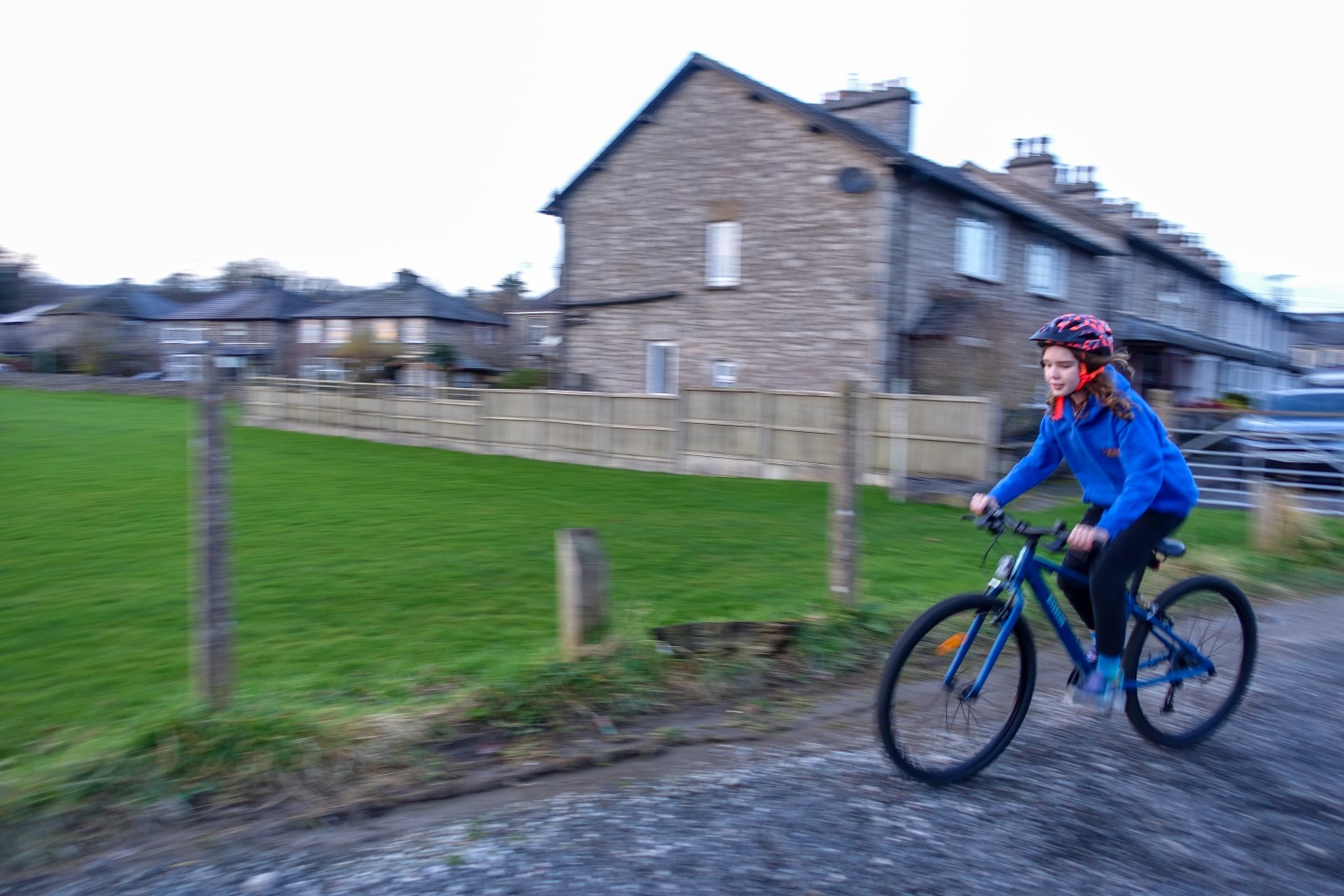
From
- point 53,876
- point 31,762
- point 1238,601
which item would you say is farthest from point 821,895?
point 31,762

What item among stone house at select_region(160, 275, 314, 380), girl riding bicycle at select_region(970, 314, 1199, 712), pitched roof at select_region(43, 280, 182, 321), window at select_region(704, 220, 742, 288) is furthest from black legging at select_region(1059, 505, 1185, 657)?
pitched roof at select_region(43, 280, 182, 321)

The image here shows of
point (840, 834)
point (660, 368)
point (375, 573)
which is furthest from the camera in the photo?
point (660, 368)

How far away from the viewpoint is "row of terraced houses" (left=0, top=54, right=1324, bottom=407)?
2177cm

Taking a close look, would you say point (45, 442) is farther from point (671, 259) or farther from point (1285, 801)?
point (1285, 801)

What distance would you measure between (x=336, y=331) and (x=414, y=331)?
6205 mm

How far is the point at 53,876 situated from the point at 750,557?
6.79 m

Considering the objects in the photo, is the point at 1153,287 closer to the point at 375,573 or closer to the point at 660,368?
the point at 660,368

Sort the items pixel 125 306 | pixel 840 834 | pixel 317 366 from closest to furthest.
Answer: pixel 840 834
pixel 317 366
pixel 125 306

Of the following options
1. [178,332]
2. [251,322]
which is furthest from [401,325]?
[178,332]

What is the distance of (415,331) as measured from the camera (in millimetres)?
59312

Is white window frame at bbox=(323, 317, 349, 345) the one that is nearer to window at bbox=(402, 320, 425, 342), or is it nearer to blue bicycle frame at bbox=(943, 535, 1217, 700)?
window at bbox=(402, 320, 425, 342)

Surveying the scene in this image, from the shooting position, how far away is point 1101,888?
126 inches

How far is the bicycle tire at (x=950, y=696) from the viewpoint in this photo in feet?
12.6

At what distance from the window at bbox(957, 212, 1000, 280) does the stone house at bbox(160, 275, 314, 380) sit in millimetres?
46801
